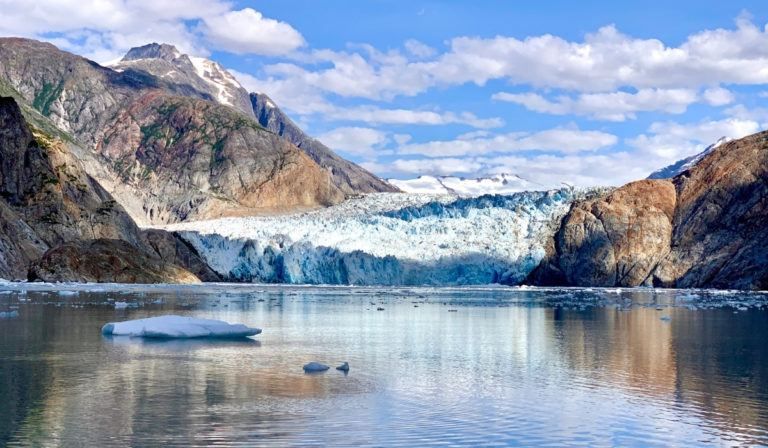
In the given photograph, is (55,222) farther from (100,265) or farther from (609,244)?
(609,244)

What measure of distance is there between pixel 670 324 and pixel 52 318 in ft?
77.1

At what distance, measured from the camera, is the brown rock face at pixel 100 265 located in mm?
78062

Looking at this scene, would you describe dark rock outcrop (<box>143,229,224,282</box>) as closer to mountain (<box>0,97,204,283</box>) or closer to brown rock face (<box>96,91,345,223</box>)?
mountain (<box>0,97,204,283</box>)

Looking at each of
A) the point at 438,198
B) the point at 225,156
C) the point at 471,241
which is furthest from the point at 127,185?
the point at 471,241

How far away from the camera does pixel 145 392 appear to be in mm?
15914

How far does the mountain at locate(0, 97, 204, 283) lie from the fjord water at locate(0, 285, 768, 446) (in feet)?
169

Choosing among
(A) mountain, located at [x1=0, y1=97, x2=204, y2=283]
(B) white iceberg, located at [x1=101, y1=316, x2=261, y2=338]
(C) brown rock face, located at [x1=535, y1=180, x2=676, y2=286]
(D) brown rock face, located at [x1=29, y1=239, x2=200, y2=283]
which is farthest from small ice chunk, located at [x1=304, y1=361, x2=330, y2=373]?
(C) brown rock face, located at [x1=535, y1=180, x2=676, y2=286]

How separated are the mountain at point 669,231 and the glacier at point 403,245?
3.80 metres

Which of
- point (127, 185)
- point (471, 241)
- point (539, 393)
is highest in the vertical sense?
point (127, 185)

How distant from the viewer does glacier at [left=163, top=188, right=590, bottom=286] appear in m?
97.3

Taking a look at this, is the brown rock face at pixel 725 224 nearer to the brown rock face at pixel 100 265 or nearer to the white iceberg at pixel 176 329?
the brown rock face at pixel 100 265

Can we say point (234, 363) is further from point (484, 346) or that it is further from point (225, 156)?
point (225, 156)

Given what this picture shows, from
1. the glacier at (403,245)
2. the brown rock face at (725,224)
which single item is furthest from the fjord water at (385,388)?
the brown rock face at (725,224)

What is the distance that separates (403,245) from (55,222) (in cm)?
3528
